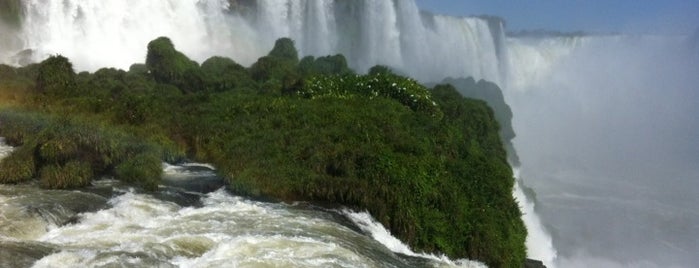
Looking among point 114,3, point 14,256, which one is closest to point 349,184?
point 14,256

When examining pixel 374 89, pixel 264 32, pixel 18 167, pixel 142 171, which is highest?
pixel 264 32

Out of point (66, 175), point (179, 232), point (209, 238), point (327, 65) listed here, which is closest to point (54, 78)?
point (66, 175)

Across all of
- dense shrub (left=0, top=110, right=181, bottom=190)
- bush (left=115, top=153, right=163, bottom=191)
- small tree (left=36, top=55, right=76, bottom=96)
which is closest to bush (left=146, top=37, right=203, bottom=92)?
small tree (left=36, top=55, right=76, bottom=96)

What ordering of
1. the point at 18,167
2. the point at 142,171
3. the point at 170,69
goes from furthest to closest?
the point at 170,69 → the point at 142,171 → the point at 18,167

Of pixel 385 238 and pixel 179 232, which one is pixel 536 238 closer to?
pixel 385 238

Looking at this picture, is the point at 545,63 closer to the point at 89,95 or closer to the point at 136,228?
the point at 89,95

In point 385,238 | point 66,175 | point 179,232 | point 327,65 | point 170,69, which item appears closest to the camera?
point 179,232

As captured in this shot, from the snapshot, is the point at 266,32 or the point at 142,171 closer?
the point at 142,171
